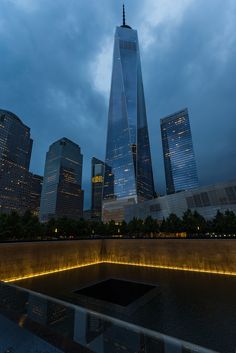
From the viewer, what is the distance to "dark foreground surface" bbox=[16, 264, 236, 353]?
496 inches

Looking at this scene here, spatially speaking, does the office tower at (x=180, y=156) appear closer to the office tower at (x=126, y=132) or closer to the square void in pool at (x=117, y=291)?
the office tower at (x=126, y=132)

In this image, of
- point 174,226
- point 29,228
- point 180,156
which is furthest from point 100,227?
point 180,156

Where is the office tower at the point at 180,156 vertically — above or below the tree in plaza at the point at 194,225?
above

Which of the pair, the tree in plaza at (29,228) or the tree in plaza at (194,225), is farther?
the tree in plaza at (194,225)

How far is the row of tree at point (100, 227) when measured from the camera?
43.0 m

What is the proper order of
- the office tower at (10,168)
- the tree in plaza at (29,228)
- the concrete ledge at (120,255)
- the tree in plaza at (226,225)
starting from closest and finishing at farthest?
the concrete ledge at (120,255) < the tree in plaza at (29,228) < the tree in plaza at (226,225) < the office tower at (10,168)

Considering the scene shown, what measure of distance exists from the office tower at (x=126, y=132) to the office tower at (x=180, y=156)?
3193 centimetres

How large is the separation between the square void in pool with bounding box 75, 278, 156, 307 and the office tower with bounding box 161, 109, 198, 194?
162 metres

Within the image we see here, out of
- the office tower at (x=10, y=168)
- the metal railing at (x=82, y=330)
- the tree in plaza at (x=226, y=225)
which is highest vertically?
the office tower at (x=10, y=168)

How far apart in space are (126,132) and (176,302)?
13428cm

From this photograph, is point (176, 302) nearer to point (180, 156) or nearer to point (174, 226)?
point (174, 226)

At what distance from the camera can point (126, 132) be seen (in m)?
146

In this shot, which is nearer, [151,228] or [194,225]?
[194,225]

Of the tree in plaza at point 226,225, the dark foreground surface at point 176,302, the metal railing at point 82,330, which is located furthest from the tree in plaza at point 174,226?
the metal railing at point 82,330
